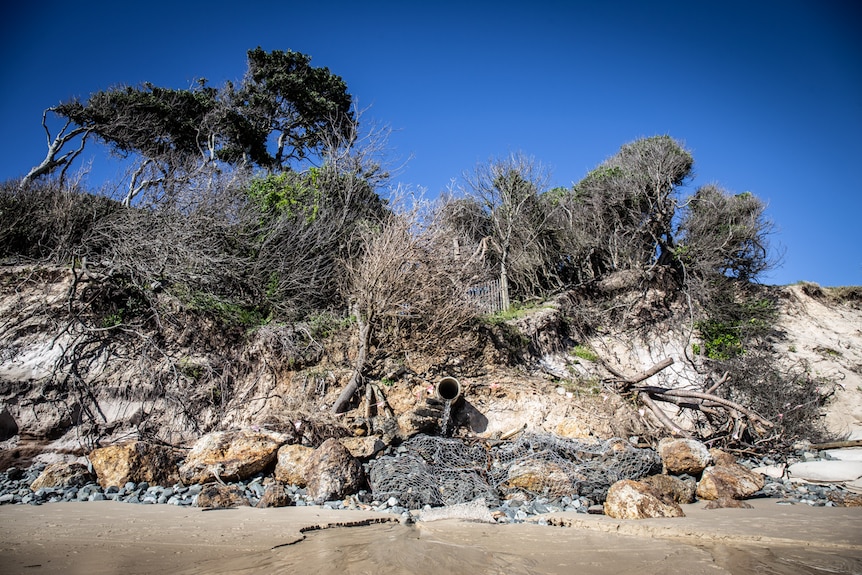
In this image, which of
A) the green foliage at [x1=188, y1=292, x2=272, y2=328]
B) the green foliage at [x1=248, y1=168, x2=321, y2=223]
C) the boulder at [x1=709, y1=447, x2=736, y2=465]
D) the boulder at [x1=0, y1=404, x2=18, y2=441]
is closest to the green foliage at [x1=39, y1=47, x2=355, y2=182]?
the green foliage at [x1=248, y1=168, x2=321, y2=223]

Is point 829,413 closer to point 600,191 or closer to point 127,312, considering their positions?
point 600,191

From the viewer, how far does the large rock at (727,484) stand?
588cm

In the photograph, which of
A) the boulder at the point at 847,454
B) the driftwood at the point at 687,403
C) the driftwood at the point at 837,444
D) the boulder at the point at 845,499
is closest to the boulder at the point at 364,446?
the driftwood at the point at 687,403

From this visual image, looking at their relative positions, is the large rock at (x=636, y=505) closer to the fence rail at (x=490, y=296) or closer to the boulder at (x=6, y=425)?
the fence rail at (x=490, y=296)

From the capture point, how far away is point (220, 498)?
443cm

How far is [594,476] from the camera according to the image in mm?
5941

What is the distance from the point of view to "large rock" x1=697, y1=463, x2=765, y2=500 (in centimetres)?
588

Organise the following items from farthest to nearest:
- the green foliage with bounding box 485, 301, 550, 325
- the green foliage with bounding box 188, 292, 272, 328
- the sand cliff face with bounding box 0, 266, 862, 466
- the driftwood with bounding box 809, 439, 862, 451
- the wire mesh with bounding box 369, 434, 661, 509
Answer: the green foliage with bounding box 485, 301, 550, 325
the driftwood with bounding box 809, 439, 862, 451
the green foliage with bounding box 188, 292, 272, 328
the sand cliff face with bounding box 0, 266, 862, 466
the wire mesh with bounding box 369, 434, 661, 509

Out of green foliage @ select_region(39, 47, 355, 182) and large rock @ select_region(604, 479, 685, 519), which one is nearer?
large rock @ select_region(604, 479, 685, 519)

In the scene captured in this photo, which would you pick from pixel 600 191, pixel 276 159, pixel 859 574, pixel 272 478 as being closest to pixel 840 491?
pixel 859 574

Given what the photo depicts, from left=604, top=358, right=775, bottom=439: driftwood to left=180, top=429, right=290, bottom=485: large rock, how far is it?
732cm

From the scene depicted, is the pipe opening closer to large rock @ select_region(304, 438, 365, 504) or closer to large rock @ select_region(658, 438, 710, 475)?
large rock @ select_region(304, 438, 365, 504)

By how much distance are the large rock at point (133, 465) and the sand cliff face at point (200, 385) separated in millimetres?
1480

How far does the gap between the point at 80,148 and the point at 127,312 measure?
799cm
